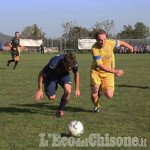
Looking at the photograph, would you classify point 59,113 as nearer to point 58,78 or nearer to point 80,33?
point 58,78

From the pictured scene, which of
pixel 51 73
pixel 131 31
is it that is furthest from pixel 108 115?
pixel 131 31

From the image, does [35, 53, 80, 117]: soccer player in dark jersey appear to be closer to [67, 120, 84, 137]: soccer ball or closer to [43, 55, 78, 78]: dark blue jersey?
[43, 55, 78, 78]: dark blue jersey

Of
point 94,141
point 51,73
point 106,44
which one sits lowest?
point 94,141

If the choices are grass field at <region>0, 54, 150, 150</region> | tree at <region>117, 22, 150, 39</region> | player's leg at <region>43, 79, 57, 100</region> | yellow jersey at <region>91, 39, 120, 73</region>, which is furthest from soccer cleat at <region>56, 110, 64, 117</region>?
tree at <region>117, 22, 150, 39</region>

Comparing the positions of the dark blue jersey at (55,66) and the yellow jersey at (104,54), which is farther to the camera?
the yellow jersey at (104,54)

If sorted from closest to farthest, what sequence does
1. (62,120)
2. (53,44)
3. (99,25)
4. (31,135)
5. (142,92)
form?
(31,135)
(62,120)
(142,92)
(53,44)
(99,25)

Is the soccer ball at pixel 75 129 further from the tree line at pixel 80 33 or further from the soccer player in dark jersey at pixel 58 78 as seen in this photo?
the tree line at pixel 80 33

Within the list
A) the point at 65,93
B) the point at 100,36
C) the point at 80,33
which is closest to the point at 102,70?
the point at 100,36

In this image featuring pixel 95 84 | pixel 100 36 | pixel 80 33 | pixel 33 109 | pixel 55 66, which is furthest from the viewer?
pixel 80 33

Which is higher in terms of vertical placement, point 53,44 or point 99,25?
point 99,25

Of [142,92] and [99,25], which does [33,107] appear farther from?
[99,25]

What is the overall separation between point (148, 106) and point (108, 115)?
1415 mm

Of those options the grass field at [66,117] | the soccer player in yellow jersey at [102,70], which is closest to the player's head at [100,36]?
the soccer player in yellow jersey at [102,70]

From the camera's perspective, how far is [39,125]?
5.43 m
